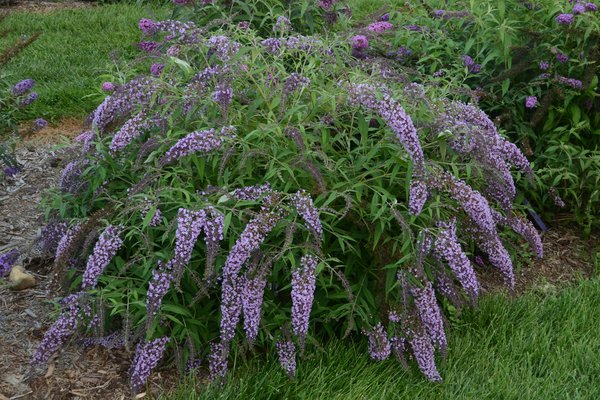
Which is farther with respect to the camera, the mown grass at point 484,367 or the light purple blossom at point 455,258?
the mown grass at point 484,367

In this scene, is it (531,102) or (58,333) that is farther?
(531,102)

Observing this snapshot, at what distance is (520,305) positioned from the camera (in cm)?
475

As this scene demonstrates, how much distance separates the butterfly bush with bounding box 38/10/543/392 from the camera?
3695mm

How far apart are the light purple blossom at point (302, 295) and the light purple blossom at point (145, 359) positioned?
67cm

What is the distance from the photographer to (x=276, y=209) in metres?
3.79

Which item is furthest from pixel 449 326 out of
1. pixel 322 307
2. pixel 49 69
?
pixel 49 69

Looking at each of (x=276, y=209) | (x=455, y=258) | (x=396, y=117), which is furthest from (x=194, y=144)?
(x=455, y=258)

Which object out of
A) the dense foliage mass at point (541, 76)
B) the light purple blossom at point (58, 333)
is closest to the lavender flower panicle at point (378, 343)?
the light purple blossom at point (58, 333)

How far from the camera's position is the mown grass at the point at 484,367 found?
388 centimetres

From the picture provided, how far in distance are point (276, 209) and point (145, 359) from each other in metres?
0.92

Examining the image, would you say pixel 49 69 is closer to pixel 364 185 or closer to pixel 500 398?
pixel 364 185

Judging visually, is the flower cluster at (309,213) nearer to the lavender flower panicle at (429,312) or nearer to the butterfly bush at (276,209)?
the butterfly bush at (276,209)

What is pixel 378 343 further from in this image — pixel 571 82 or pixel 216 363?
pixel 571 82

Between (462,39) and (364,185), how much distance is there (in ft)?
8.04
